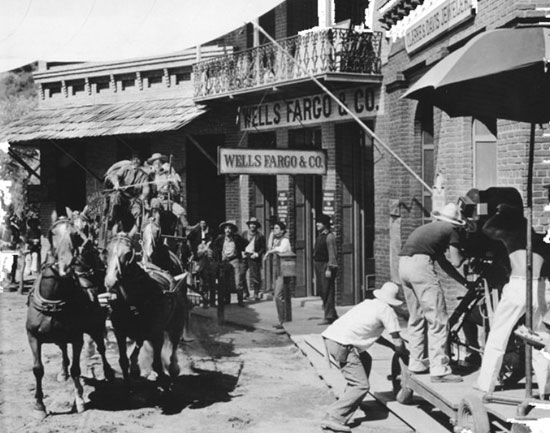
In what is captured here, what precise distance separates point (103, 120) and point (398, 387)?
1732 cm

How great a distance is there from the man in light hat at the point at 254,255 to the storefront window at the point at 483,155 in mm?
7748

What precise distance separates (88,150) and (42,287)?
20903mm

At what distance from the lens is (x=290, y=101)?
21.1m

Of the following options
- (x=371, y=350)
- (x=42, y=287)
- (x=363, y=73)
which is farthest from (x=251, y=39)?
(x=42, y=287)

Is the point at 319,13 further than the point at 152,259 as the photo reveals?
Yes

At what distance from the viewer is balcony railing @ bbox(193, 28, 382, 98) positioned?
719 inches

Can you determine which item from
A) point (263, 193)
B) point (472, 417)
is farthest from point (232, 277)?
point (472, 417)

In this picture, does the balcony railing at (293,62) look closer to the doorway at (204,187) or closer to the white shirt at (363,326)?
the doorway at (204,187)

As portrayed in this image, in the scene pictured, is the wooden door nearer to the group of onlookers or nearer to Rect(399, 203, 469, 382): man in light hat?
the group of onlookers

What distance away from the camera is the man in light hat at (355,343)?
891cm

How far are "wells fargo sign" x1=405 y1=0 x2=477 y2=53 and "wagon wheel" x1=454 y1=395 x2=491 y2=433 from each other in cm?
718

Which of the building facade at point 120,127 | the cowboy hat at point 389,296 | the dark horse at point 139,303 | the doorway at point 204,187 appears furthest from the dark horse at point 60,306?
the doorway at point 204,187

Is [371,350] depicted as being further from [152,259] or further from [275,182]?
[275,182]

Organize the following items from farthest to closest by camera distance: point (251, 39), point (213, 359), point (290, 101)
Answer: point (251, 39)
point (290, 101)
point (213, 359)
